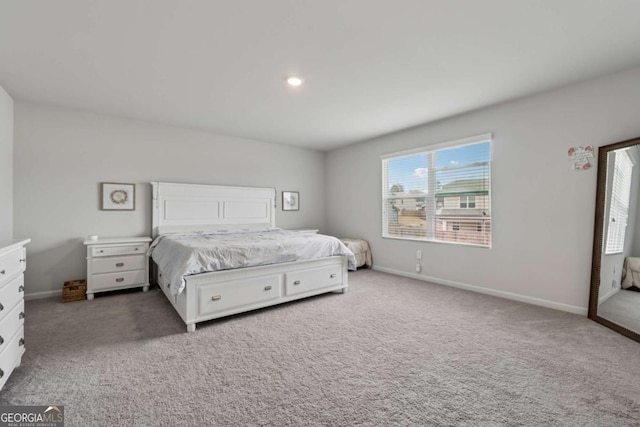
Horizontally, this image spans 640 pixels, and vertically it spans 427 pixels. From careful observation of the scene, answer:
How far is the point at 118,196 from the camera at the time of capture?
3.97 meters

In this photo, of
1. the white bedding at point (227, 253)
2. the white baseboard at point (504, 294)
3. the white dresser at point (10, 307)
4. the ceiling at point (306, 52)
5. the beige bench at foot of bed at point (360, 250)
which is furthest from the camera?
the beige bench at foot of bed at point (360, 250)

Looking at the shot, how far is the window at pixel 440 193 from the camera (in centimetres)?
374

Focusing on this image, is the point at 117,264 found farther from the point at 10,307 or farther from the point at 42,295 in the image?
the point at 10,307

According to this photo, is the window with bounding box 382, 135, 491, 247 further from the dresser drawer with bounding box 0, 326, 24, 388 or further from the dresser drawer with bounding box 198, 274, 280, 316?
the dresser drawer with bounding box 0, 326, 24, 388

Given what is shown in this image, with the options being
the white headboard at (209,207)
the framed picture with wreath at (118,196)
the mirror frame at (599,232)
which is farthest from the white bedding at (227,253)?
the mirror frame at (599,232)

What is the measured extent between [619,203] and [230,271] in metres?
3.82

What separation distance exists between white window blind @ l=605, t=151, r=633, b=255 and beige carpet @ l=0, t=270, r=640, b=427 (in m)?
0.82

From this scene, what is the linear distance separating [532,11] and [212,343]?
346 centimetres

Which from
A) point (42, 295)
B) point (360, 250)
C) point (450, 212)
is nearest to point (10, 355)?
point (42, 295)

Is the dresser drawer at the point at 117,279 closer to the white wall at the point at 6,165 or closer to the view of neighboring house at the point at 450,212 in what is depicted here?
the white wall at the point at 6,165

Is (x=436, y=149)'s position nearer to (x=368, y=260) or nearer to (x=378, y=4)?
(x=368, y=260)

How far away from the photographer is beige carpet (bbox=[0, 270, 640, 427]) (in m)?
1.55

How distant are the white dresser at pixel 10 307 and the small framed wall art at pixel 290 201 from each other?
3931mm

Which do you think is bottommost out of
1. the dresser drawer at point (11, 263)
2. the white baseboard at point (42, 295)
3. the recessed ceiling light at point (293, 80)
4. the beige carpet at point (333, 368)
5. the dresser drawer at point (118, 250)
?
the white baseboard at point (42, 295)
